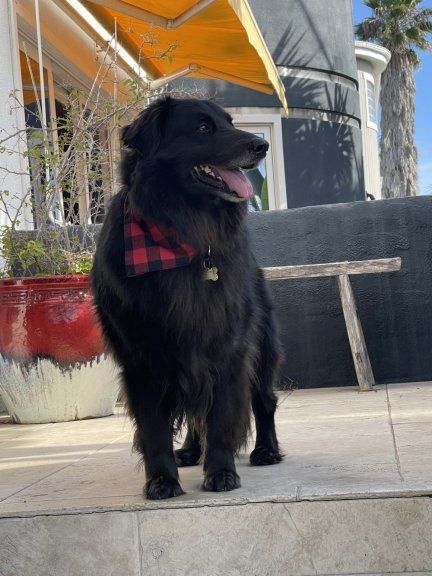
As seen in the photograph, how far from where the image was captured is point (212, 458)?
2.92m

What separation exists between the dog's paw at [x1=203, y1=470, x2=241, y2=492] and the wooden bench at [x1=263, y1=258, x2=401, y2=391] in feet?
10.0

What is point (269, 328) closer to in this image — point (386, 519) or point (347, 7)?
point (386, 519)

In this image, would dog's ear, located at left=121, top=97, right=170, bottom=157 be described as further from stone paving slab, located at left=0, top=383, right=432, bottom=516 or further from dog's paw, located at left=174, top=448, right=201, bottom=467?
dog's paw, located at left=174, top=448, right=201, bottom=467

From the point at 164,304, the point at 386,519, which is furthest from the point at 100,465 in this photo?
the point at 386,519

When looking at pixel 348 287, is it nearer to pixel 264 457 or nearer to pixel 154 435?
pixel 264 457

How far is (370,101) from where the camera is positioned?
64.3 feet

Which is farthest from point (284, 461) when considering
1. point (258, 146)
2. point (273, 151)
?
point (273, 151)

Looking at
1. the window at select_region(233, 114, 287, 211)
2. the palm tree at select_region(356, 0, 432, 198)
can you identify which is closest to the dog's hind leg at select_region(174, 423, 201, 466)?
the window at select_region(233, 114, 287, 211)

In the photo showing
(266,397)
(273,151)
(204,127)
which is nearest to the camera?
(204,127)

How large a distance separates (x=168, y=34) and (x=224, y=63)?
773 millimetres

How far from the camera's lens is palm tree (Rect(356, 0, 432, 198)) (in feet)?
98.5

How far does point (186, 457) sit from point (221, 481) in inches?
32.0

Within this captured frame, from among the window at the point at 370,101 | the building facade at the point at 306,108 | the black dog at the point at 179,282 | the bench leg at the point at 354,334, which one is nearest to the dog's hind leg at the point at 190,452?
the black dog at the point at 179,282

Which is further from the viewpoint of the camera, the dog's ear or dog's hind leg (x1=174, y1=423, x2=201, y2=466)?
dog's hind leg (x1=174, y1=423, x2=201, y2=466)
